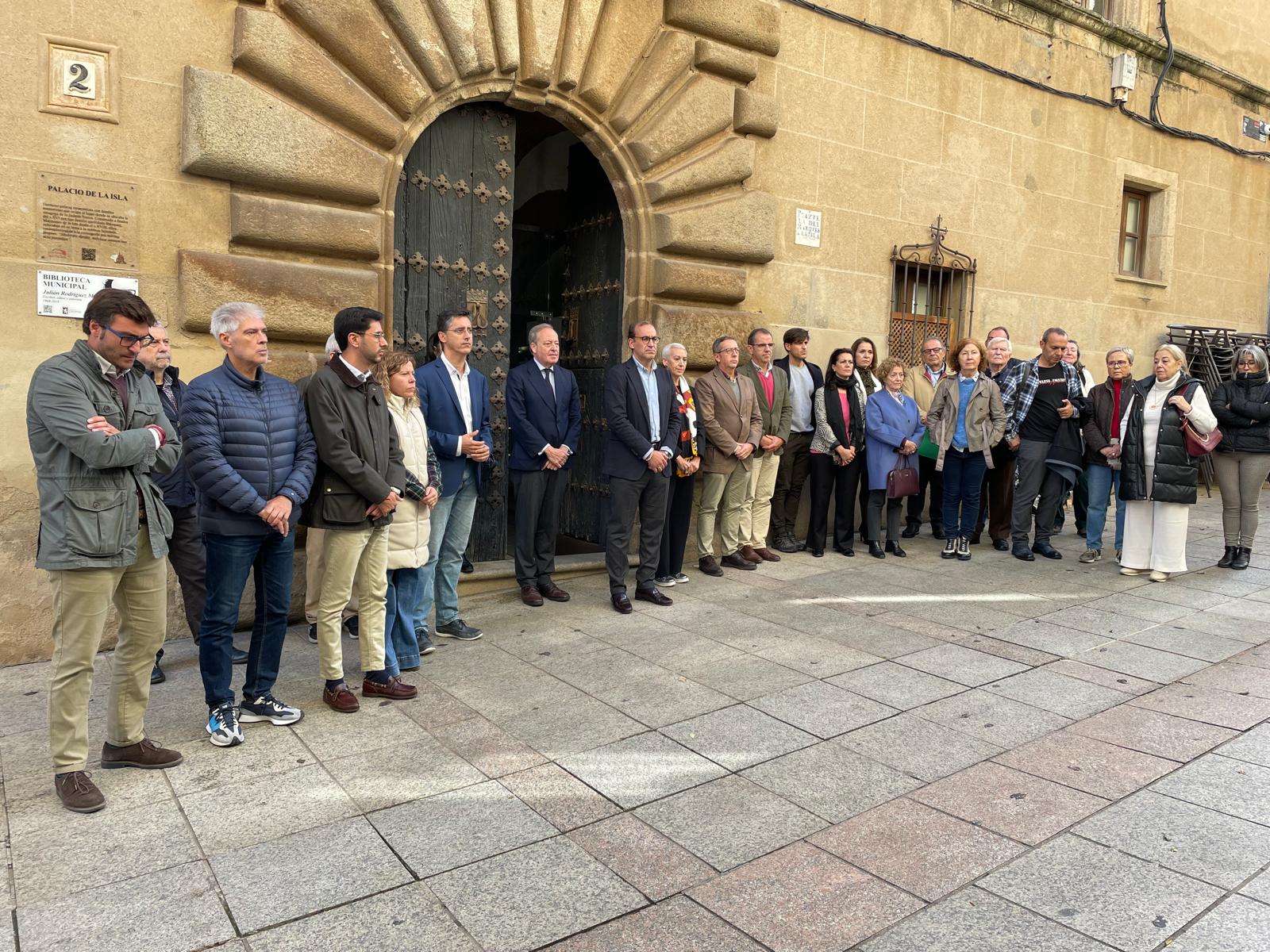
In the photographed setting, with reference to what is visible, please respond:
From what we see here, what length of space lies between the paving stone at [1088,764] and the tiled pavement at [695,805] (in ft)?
0.05

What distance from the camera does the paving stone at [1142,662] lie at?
5.18 m

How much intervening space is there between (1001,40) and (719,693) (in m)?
8.11

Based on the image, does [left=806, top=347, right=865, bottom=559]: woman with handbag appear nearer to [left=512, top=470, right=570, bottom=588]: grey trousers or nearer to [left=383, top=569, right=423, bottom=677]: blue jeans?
[left=512, top=470, right=570, bottom=588]: grey trousers

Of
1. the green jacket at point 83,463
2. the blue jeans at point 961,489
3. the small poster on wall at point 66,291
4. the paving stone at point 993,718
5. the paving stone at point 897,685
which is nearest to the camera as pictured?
the green jacket at point 83,463

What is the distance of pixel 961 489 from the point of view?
848cm

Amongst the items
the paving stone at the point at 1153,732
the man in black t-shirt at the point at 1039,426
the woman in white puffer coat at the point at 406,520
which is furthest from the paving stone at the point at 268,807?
the man in black t-shirt at the point at 1039,426

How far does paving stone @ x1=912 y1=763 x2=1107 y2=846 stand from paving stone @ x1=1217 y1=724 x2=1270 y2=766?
882mm

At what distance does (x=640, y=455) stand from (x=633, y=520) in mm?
473

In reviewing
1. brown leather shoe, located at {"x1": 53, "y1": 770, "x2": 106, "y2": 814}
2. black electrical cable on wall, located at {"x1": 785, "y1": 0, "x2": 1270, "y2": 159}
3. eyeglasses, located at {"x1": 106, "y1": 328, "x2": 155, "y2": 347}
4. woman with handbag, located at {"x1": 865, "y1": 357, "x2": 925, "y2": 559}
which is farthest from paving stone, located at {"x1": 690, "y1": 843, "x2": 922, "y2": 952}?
black electrical cable on wall, located at {"x1": 785, "y1": 0, "x2": 1270, "y2": 159}

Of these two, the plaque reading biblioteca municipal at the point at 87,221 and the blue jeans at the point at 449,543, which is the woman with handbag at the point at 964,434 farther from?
the plaque reading biblioteca municipal at the point at 87,221

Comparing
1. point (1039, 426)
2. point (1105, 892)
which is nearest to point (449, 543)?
point (1105, 892)

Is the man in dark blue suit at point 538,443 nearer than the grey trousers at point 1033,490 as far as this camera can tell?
Yes

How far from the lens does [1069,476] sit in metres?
8.38

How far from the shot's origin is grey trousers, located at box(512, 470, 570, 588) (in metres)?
6.39
